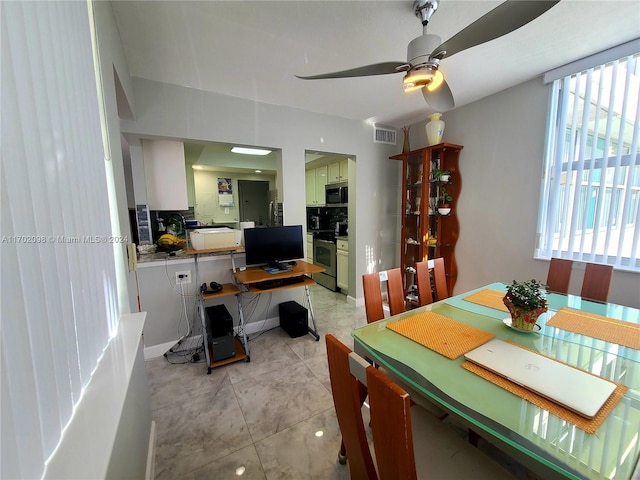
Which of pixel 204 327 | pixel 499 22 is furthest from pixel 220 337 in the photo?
pixel 499 22

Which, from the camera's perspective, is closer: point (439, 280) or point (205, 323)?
point (439, 280)

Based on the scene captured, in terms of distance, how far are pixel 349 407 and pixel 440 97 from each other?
1.90 metres

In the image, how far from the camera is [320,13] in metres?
1.56

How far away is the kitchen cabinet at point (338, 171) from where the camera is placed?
427cm

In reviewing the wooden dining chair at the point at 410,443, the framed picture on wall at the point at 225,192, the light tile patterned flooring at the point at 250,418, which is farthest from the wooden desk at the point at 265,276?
the framed picture on wall at the point at 225,192

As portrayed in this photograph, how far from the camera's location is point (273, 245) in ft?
9.06

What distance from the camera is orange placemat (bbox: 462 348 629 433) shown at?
31.1 inches

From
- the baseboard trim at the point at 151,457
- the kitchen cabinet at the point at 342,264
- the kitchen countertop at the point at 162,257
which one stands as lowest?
the baseboard trim at the point at 151,457

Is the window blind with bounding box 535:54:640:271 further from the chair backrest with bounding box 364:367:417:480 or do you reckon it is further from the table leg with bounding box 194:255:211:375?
the table leg with bounding box 194:255:211:375

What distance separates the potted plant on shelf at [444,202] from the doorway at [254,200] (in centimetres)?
472

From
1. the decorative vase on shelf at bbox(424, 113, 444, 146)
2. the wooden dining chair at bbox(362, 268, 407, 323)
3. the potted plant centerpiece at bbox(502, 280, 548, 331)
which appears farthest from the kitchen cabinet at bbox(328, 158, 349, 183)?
the potted plant centerpiece at bbox(502, 280, 548, 331)

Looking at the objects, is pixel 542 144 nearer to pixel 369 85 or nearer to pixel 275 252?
pixel 369 85

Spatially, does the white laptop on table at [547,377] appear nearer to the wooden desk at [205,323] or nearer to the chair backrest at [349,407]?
the chair backrest at [349,407]

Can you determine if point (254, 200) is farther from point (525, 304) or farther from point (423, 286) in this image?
point (525, 304)
